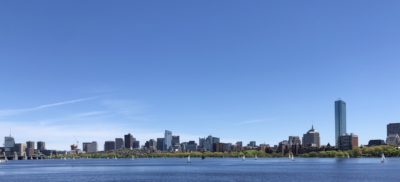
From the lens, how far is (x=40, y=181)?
14938 cm

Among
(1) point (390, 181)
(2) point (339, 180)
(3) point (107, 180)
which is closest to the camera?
(1) point (390, 181)

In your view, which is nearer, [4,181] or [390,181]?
[390,181]

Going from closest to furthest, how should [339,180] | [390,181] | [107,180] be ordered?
1. [390,181]
2. [339,180]
3. [107,180]

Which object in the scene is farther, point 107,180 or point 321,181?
point 107,180

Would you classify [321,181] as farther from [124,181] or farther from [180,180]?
[124,181]

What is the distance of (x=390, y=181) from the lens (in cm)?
13062

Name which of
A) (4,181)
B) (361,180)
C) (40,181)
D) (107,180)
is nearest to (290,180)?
(361,180)

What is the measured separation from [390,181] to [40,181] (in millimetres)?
86902

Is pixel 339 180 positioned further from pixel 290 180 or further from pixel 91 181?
pixel 91 181

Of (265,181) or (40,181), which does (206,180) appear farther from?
(40,181)

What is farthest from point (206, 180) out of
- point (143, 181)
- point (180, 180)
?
point (143, 181)

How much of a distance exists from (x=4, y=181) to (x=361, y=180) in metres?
91.0

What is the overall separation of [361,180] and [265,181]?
23.1 m

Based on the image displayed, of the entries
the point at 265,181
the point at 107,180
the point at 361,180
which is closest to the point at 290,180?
the point at 265,181
